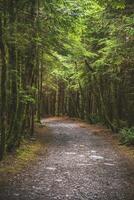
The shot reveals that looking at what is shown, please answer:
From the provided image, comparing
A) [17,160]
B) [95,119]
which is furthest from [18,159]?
[95,119]

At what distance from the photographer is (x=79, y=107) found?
46.5 metres

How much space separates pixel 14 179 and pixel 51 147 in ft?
23.6

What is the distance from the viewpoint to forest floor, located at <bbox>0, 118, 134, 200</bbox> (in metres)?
9.25

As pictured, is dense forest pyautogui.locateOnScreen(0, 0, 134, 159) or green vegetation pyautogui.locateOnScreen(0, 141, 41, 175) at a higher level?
dense forest pyautogui.locateOnScreen(0, 0, 134, 159)

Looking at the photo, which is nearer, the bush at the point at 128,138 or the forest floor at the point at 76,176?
the forest floor at the point at 76,176

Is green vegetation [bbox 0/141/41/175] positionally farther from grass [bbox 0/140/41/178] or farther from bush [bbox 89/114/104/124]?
Answer: bush [bbox 89/114/104/124]

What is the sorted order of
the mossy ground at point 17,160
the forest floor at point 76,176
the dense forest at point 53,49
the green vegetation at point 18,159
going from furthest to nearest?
1. the dense forest at point 53,49
2. the green vegetation at point 18,159
3. the mossy ground at point 17,160
4. the forest floor at point 76,176

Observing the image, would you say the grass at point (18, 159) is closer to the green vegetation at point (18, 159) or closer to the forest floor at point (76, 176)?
the green vegetation at point (18, 159)

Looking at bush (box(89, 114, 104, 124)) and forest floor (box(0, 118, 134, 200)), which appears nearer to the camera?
forest floor (box(0, 118, 134, 200))

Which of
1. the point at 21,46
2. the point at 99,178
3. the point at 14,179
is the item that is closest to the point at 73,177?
the point at 99,178

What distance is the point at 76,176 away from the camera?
1139cm

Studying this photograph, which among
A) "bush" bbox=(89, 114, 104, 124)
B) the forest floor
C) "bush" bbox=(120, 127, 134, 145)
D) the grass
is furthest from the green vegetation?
"bush" bbox=(89, 114, 104, 124)

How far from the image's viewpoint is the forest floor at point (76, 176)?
30.3 ft

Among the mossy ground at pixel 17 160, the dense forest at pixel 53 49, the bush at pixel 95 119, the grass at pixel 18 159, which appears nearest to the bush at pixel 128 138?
the dense forest at pixel 53 49
